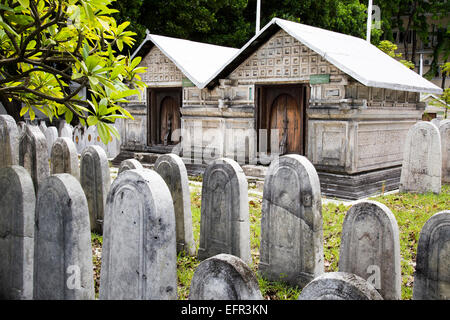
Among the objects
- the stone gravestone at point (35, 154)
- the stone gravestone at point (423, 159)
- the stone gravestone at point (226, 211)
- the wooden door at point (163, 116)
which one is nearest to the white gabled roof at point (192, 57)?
the wooden door at point (163, 116)

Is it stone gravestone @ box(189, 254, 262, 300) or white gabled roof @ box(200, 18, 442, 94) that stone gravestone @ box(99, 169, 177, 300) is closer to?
stone gravestone @ box(189, 254, 262, 300)

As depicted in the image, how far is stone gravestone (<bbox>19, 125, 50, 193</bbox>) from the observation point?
26.7 feet

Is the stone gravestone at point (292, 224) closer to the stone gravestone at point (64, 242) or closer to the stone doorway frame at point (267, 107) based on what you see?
the stone gravestone at point (64, 242)

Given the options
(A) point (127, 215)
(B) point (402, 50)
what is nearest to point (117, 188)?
(A) point (127, 215)

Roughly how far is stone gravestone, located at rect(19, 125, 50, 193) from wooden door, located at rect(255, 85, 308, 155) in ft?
20.7

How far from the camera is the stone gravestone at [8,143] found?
8266mm

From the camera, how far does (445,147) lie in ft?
40.0

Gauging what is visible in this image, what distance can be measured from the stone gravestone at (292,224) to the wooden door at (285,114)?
265 inches

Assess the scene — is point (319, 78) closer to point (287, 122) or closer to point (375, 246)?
point (287, 122)

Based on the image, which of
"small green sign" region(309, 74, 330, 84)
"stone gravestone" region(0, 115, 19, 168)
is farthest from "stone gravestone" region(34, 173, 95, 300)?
"small green sign" region(309, 74, 330, 84)

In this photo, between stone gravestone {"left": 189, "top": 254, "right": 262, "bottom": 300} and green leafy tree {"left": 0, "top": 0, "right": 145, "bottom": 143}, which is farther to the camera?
green leafy tree {"left": 0, "top": 0, "right": 145, "bottom": 143}

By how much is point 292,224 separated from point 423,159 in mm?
6459

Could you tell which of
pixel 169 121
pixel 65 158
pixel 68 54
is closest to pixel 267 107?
pixel 169 121

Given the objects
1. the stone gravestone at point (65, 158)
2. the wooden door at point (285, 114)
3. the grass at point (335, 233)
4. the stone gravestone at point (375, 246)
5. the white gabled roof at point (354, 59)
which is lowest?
the grass at point (335, 233)
